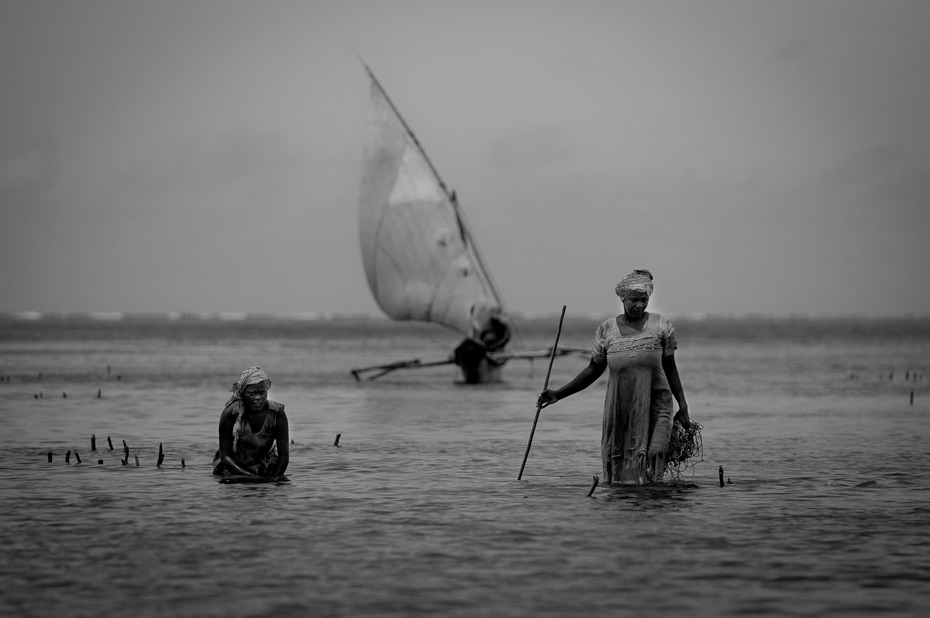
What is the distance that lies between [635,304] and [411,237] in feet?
88.5

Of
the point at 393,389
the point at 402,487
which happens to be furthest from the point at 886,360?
the point at 402,487

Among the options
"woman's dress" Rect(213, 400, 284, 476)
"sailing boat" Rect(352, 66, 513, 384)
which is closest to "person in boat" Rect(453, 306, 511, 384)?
"sailing boat" Rect(352, 66, 513, 384)

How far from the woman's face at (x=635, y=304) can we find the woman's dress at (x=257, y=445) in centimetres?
365

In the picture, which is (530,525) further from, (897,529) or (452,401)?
(452,401)

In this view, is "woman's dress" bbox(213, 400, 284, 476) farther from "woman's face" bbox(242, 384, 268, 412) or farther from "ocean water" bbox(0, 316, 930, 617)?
"ocean water" bbox(0, 316, 930, 617)

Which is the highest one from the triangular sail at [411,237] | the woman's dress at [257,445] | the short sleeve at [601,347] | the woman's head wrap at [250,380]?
the triangular sail at [411,237]

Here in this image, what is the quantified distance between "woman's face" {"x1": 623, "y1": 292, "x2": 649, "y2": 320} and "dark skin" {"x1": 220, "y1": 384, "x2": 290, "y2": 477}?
3565 millimetres

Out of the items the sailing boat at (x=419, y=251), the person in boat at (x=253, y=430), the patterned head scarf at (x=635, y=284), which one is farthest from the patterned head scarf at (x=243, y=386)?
the sailing boat at (x=419, y=251)

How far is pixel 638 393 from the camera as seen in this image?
12.2m

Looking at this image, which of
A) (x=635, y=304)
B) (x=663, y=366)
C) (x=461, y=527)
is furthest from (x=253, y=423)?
(x=663, y=366)

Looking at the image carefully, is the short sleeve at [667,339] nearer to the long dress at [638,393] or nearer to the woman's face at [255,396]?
the long dress at [638,393]

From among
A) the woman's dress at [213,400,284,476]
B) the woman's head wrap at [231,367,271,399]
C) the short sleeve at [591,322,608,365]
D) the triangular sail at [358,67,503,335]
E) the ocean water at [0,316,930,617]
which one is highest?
the triangular sail at [358,67,503,335]

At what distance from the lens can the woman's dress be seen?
13117 mm

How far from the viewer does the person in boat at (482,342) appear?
3709 centimetres
